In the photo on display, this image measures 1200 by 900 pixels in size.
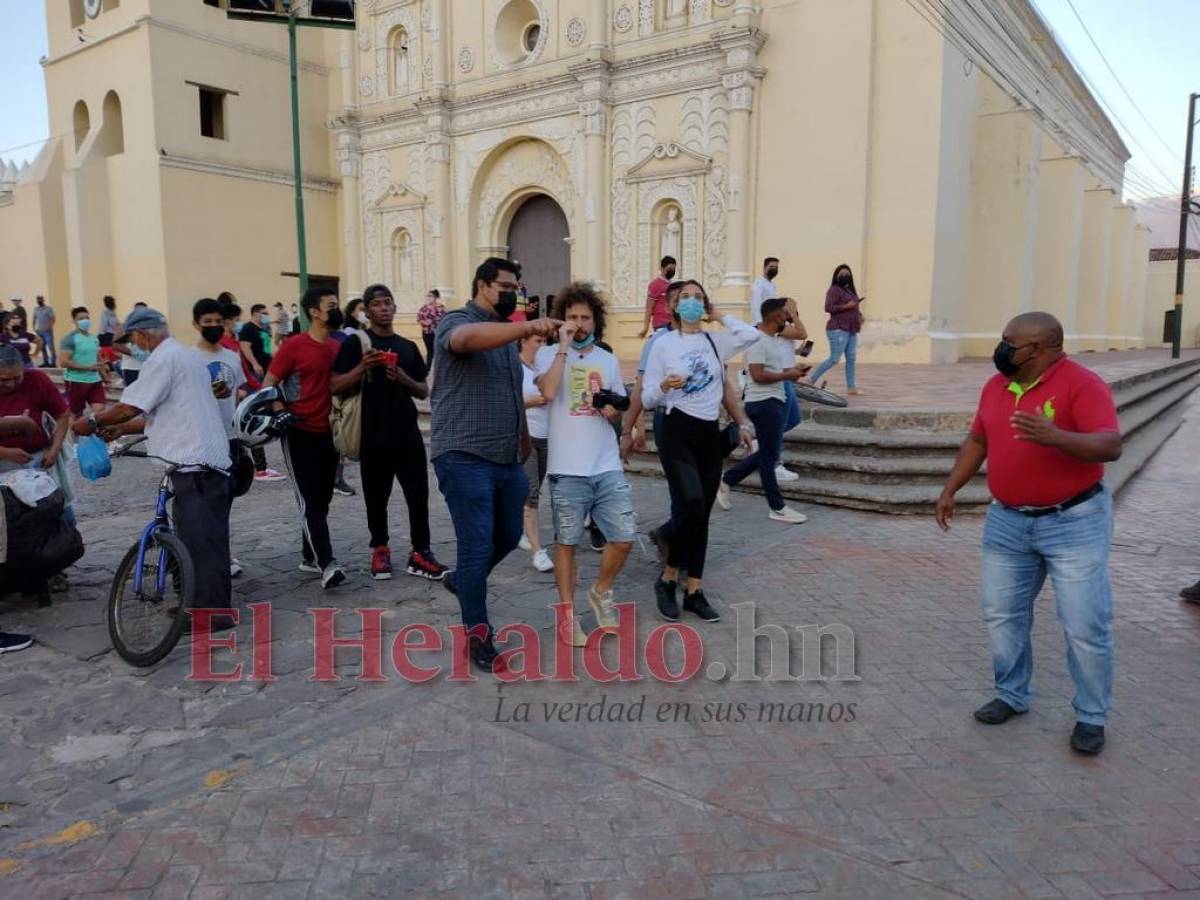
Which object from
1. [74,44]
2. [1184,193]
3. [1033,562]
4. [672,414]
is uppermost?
[74,44]

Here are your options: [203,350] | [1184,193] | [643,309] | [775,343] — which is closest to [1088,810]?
[775,343]

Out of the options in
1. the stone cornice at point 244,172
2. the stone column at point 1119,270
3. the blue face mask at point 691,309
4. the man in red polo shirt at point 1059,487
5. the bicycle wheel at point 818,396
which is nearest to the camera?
the man in red polo shirt at point 1059,487

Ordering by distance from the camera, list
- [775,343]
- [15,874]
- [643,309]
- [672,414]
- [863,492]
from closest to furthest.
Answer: [15,874] < [672,414] < [775,343] < [863,492] < [643,309]

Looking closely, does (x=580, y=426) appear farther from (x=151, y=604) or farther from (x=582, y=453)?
(x=151, y=604)

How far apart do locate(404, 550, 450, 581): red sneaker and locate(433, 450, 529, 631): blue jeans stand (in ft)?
4.72

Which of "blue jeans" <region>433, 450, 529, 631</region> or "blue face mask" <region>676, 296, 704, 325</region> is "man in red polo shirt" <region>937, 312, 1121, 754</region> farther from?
"blue jeans" <region>433, 450, 529, 631</region>

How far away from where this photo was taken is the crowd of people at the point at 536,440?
331 centimetres

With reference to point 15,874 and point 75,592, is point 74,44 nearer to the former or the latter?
point 75,592

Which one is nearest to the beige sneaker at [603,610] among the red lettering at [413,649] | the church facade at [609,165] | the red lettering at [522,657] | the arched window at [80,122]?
the red lettering at [522,657]

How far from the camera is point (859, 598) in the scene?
519 centimetres

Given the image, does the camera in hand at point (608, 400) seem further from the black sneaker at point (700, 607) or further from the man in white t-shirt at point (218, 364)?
the man in white t-shirt at point (218, 364)

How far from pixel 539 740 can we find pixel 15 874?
178cm

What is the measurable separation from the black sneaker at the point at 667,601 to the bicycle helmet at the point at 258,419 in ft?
8.07

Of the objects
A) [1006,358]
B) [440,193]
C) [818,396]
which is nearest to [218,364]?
[1006,358]
